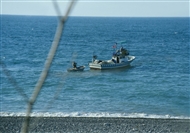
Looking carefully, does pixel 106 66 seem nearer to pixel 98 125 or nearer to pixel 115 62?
pixel 115 62

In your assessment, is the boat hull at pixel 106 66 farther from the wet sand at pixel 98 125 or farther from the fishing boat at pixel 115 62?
the wet sand at pixel 98 125

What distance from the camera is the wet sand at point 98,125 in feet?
49.1

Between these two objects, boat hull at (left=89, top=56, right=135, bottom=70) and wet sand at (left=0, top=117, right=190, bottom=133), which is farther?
boat hull at (left=89, top=56, right=135, bottom=70)

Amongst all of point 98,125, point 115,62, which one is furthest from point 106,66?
point 98,125

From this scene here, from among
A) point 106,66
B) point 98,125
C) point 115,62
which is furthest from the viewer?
point 115,62

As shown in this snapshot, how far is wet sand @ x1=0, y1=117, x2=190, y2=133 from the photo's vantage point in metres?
15.0

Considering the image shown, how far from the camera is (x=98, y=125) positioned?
51.3 ft

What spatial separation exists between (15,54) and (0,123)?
33.1 meters

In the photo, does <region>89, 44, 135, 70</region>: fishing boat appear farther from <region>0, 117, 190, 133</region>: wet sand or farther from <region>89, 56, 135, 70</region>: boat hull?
<region>0, 117, 190, 133</region>: wet sand

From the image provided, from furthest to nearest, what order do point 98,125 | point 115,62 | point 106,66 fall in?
point 115,62
point 106,66
point 98,125

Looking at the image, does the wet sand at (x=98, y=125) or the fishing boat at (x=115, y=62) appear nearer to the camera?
the wet sand at (x=98, y=125)

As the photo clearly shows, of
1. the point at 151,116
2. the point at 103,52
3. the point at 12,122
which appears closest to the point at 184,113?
the point at 151,116

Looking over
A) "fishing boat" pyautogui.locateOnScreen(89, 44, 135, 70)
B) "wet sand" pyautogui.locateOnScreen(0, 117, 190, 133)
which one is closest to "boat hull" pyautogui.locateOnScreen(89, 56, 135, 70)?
"fishing boat" pyautogui.locateOnScreen(89, 44, 135, 70)

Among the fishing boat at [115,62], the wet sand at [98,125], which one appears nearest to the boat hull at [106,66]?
the fishing boat at [115,62]
